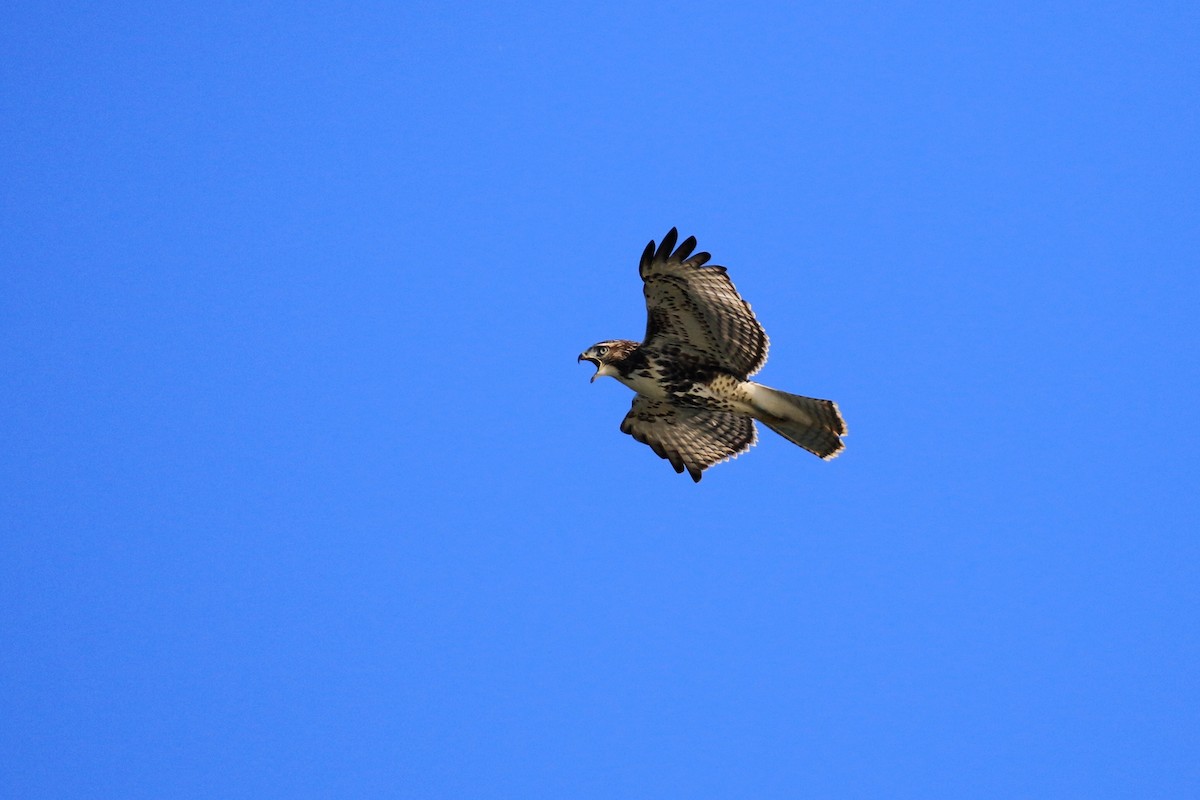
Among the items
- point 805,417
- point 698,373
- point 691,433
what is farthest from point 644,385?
point 805,417

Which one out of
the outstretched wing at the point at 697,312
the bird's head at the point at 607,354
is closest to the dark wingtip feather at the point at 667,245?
the outstretched wing at the point at 697,312

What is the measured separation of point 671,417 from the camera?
33.6 feet

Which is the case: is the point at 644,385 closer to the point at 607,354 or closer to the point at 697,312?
the point at 607,354

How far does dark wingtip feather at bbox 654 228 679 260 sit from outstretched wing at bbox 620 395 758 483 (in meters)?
1.48

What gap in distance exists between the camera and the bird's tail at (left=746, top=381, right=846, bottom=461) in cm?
966

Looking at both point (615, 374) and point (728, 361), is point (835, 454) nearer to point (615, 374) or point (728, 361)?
point (728, 361)

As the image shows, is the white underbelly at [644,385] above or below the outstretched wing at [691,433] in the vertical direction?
above

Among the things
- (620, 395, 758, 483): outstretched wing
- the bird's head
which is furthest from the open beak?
(620, 395, 758, 483): outstretched wing

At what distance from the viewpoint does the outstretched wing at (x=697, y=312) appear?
9.07 meters

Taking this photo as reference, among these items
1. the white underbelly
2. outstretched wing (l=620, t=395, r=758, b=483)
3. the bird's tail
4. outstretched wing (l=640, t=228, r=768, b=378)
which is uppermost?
outstretched wing (l=640, t=228, r=768, b=378)

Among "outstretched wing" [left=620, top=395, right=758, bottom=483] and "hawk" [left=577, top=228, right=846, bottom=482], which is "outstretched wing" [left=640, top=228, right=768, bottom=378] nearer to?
"hawk" [left=577, top=228, right=846, bottom=482]

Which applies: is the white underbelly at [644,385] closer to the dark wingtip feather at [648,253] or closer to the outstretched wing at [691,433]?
the outstretched wing at [691,433]

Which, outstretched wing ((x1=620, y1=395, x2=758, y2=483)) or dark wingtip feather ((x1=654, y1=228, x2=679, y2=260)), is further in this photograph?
outstretched wing ((x1=620, y1=395, x2=758, y2=483))

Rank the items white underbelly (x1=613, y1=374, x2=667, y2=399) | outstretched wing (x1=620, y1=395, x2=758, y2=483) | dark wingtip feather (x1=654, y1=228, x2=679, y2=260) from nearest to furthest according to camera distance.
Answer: dark wingtip feather (x1=654, y1=228, x2=679, y2=260), white underbelly (x1=613, y1=374, x2=667, y2=399), outstretched wing (x1=620, y1=395, x2=758, y2=483)
